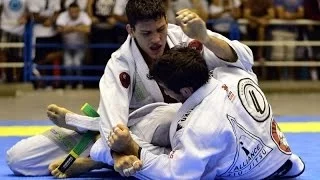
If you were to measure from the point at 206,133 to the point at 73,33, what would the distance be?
6905 mm

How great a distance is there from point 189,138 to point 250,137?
1.22 feet

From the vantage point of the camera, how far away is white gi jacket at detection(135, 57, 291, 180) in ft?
12.6

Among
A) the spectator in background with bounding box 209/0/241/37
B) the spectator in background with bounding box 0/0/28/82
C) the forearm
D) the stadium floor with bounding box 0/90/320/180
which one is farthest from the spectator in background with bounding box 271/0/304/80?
the forearm

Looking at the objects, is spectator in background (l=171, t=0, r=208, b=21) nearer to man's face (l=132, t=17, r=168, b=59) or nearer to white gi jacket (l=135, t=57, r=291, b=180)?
man's face (l=132, t=17, r=168, b=59)

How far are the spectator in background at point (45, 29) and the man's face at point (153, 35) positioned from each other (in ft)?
20.4

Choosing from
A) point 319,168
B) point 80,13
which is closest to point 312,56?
point 80,13

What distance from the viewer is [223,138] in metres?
3.89

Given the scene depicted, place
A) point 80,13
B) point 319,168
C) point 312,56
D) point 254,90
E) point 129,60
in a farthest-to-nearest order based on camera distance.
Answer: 1. point 312,56
2. point 80,13
3. point 319,168
4. point 129,60
5. point 254,90

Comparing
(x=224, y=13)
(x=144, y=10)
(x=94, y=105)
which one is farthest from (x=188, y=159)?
(x=224, y=13)

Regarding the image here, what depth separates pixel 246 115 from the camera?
4.04 meters

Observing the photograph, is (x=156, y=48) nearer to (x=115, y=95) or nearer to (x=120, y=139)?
(x=115, y=95)

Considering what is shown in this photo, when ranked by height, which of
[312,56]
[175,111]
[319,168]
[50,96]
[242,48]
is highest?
[242,48]

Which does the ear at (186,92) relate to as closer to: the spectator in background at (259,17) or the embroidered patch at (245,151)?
the embroidered patch at (245,151)

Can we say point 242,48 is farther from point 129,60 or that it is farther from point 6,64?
point 6,64
